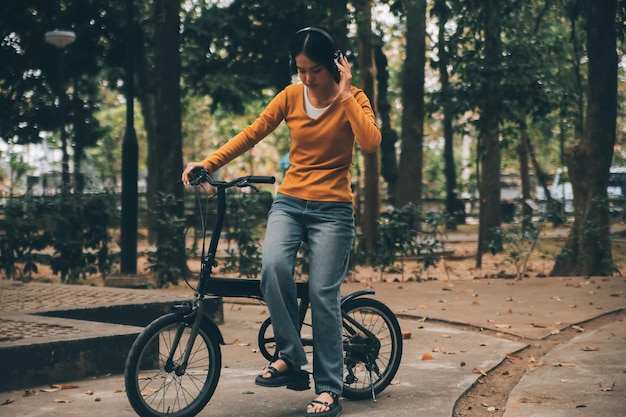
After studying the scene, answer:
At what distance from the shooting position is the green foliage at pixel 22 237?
507 inches

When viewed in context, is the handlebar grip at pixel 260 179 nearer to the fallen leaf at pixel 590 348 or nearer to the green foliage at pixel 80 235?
the fallen leaf at pixel 590 348

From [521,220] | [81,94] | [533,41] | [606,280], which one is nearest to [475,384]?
[606,280]

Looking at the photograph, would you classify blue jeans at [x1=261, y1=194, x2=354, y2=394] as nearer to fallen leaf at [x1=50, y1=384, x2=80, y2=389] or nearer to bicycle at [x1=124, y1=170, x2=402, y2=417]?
bicycle at [x1=124, y1=170, x2=402, y2=417]

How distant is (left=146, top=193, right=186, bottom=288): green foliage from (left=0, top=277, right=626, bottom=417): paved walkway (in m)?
2.38

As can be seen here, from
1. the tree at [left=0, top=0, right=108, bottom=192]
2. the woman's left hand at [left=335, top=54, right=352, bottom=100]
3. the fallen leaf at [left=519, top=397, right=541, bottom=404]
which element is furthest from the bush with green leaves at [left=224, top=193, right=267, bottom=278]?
the tree at [left=0, top=0, right=108, bottom=192]

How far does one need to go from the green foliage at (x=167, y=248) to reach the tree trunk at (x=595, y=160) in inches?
222

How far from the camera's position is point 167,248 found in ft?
40.4

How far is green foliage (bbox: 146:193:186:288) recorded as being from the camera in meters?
12.3

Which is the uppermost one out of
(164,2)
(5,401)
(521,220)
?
(164,2)

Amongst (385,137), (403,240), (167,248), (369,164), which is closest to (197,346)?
(167,248)

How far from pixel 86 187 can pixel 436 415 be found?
31.5 feet

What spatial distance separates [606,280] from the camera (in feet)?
37.6

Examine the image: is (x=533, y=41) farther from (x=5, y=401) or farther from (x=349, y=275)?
(x=5, y=401)

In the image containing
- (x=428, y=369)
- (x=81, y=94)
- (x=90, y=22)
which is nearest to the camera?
(x=428, y=369)
